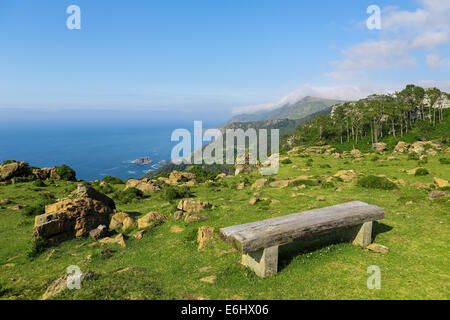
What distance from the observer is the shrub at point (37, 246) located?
1517 cm

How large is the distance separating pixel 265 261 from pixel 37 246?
14969mm

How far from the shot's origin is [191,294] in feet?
29.4

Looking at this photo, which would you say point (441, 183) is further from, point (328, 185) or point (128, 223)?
point (128, 223)

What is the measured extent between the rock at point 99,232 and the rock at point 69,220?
755 millimetres

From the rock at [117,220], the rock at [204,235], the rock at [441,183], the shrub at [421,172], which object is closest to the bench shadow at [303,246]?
the rock at [204,235]

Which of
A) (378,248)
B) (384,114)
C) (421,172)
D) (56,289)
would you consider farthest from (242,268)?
(384,114)

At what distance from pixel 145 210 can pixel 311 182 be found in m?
17.8

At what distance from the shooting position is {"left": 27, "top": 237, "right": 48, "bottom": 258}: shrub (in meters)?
15.2

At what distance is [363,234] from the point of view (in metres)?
11.6

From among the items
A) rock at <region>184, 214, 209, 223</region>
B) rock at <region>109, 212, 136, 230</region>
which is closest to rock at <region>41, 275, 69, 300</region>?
rock at <region>184, 214, 209, 223</region>

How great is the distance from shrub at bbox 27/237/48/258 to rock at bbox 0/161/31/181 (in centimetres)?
3093

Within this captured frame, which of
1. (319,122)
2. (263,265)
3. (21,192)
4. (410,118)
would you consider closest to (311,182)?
(263,265)

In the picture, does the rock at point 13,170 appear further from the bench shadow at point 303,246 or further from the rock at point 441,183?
the rock at point 441,183
